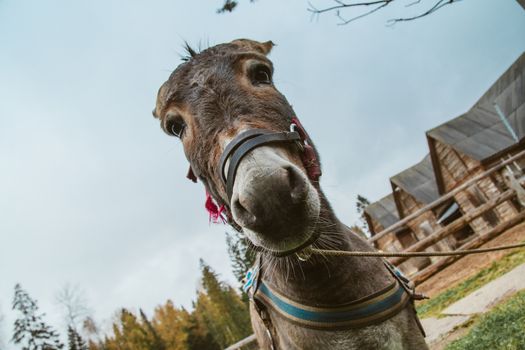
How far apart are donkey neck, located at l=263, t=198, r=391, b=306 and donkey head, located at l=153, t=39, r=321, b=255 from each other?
0.34 meters

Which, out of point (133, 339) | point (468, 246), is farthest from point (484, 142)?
point (133, 339)

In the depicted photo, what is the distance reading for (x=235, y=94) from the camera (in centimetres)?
196

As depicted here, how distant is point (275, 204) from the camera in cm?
123

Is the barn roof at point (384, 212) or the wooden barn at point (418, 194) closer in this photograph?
the wooden barn at point (418, 194)

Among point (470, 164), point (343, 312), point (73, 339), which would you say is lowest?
point (343, 312)

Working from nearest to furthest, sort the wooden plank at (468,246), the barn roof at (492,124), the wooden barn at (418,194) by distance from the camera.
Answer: the wooden plank at (468,246)
the barn roof at (492,124)
the wooden barn at (418,194)

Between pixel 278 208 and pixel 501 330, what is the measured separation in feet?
11.2

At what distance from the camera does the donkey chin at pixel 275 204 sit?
124 centimetres

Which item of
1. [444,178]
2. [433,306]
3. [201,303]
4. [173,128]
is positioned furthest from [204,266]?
[173,128]

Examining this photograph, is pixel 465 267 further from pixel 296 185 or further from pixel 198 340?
pixel 198 340

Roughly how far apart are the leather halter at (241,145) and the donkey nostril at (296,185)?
0.85 feet

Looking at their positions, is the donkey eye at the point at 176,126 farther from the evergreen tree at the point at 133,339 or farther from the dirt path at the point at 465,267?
the evergreen tree at the point at 133,339

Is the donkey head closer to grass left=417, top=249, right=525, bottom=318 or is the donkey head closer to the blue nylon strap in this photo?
the blue nylon strap

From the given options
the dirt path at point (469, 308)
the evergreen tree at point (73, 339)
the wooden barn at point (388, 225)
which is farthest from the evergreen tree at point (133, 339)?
the dirt path at point (469, 308)
